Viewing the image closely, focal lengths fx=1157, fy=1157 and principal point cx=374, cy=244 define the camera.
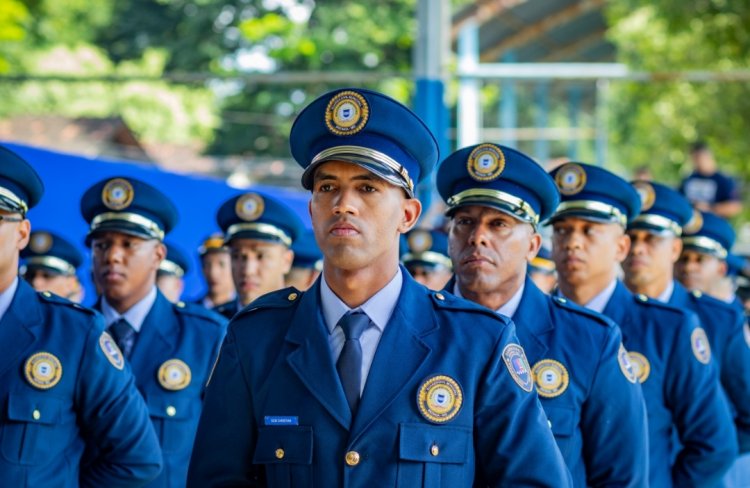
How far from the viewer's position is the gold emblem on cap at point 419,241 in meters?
7.36

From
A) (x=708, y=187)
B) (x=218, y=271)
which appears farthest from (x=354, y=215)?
(x=708, y=187)

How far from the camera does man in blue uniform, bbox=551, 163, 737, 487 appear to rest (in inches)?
187

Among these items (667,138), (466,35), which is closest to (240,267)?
(466,35)

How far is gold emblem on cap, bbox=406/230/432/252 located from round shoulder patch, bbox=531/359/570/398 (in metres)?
3.28

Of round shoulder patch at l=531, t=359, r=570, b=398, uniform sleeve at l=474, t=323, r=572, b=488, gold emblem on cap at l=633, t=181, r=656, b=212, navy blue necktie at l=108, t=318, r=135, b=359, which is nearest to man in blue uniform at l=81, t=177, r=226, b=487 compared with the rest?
navy blue necktie at l=108, t=318, r=135, b=359

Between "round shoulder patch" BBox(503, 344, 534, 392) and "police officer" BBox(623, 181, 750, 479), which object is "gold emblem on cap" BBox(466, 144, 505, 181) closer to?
"round shoulder patch" BBox(503, 344, 534, 392)

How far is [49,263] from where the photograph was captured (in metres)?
7.05

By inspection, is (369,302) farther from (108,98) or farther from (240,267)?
(108,98)

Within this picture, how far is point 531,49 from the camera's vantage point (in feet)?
83.8

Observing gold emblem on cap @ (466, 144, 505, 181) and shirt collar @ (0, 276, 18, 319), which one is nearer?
shirt collar @ (0, 276, 18, 319)

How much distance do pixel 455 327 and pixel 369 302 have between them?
9.4 inches

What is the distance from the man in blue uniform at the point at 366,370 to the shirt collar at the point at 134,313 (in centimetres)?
241

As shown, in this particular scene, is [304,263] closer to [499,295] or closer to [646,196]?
[646,196]

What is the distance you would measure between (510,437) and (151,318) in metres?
2.91
